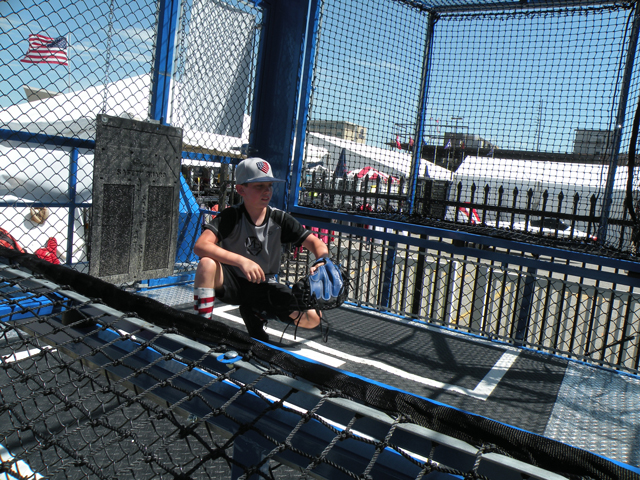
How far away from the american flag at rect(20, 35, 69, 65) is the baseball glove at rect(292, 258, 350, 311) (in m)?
2.83

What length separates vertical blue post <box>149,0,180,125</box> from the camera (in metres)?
4.30

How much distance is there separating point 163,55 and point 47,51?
0.96m

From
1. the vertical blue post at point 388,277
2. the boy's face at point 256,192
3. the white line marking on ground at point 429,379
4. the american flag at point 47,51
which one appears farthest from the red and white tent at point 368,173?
the american flag at point 47,51

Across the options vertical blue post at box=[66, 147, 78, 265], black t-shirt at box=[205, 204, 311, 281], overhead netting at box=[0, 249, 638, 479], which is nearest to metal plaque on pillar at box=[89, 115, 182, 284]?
vertical blue post at box=[66, 147, 78, 265]

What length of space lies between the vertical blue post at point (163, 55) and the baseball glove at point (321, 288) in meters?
2.29

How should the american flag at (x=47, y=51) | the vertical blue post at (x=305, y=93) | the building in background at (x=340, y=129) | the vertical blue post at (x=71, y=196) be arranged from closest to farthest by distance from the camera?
the american flag at (x=47, y=51) < the vertical blue post at (x=71, y=196) < the vertical blue post at (x=305, y=93) < the building in background at (x=340, y=129)

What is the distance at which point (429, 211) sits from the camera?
5.94 metres

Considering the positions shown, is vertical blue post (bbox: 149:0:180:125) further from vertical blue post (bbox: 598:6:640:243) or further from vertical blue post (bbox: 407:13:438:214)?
vertical blue post (bbox: 598:6:640:243)

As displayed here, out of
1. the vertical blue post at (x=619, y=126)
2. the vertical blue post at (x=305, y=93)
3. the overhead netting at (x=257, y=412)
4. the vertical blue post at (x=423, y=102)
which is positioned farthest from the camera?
the vertical blue post at (x=423, y=102)

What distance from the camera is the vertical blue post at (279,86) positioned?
501cm

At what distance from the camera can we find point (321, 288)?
3.46m

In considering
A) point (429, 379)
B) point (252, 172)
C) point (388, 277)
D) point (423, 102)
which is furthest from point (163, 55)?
point (429, 379)

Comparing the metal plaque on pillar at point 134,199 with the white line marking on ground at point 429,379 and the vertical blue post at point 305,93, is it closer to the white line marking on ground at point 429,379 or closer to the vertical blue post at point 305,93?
the white line marking on ground at point 429,379

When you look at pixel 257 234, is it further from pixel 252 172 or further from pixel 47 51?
pixel 47 51
